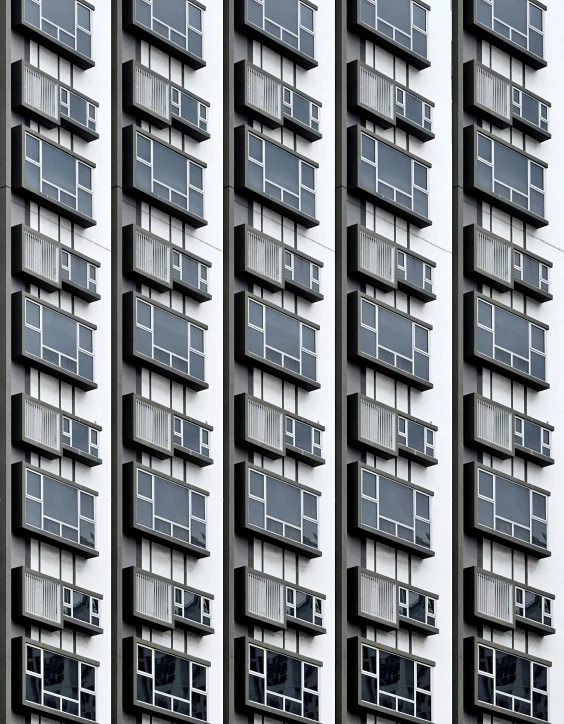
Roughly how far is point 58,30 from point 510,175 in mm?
18813

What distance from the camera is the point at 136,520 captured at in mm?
94875

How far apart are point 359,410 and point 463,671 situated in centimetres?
930

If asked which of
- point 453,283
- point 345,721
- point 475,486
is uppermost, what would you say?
point 453,283

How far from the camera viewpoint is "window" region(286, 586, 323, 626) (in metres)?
98.1

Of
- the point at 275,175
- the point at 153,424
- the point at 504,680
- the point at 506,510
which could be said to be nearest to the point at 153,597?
the point at 153,424

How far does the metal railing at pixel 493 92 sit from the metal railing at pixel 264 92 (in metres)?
8.63

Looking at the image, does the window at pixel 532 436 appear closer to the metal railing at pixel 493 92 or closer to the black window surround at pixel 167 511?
the metal railing at pixel 493 92

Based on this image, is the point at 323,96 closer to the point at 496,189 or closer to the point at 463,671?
the point at 496,189

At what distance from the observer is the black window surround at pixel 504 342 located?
10456cm

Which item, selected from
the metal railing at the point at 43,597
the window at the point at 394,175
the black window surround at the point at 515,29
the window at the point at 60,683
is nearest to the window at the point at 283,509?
the metal railing at the point at 43,597

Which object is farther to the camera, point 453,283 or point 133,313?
point 453,283

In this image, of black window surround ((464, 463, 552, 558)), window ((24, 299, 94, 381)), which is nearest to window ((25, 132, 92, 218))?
window ((24, 299, 94, 381))

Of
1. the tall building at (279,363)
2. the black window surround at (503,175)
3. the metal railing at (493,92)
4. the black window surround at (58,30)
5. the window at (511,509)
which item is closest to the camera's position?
the tall building at (279,363)

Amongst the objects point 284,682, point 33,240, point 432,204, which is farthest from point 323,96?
point 284,682
